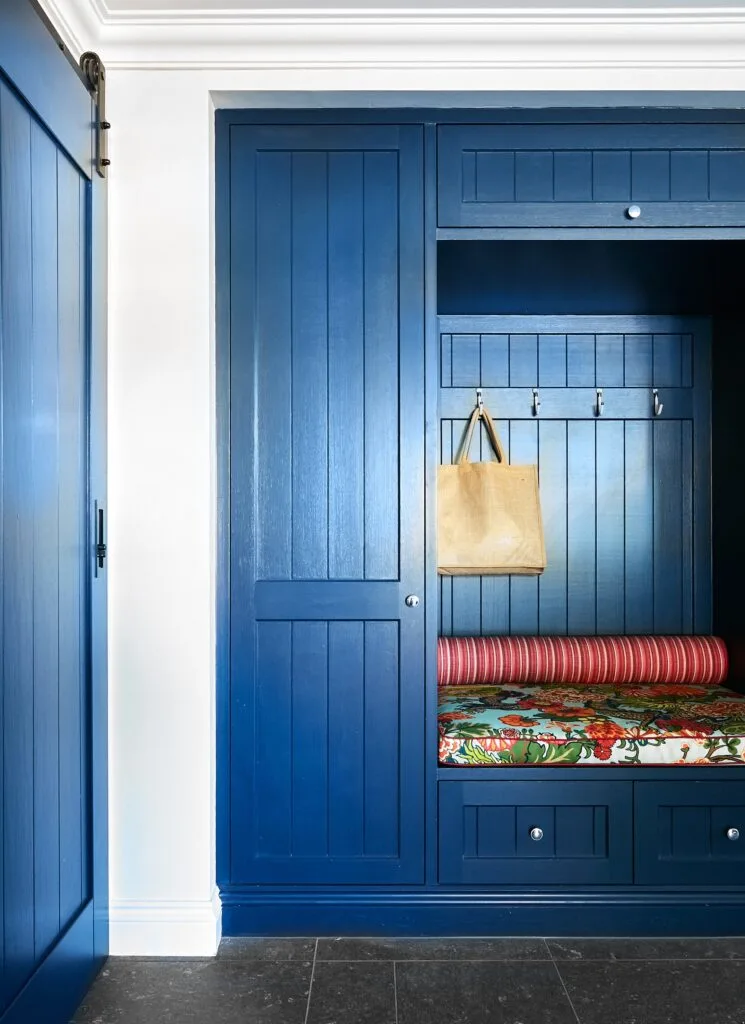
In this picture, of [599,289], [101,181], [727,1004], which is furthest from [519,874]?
[101,181]

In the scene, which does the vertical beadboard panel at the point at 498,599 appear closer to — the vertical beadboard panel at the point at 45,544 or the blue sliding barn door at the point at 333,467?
the blue sliding barn door at the point at 333,467

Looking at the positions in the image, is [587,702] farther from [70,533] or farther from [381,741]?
[70,533]

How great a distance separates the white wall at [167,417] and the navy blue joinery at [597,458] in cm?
95

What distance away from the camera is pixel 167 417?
2188 millimetres

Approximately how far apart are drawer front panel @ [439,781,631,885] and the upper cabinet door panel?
1.61 m

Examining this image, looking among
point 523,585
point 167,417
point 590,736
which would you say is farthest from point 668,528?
point 167,417

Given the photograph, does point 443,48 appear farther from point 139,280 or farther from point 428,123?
point 139,280

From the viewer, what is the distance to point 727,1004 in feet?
6.38

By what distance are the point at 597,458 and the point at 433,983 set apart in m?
1.83

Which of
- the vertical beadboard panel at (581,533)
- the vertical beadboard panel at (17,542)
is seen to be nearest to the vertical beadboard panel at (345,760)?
the vertical beadboard panel at (17,542)

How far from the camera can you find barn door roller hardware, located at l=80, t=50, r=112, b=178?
6.82ft

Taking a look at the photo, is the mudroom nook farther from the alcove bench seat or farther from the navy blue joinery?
the navy blue joinery

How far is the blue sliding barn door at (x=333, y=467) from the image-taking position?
7.41ft

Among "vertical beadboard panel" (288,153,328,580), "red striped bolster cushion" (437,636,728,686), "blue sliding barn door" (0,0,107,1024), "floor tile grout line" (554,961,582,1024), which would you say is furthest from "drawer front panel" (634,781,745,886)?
"blue sliding barn door" (0,0,107,1024)
